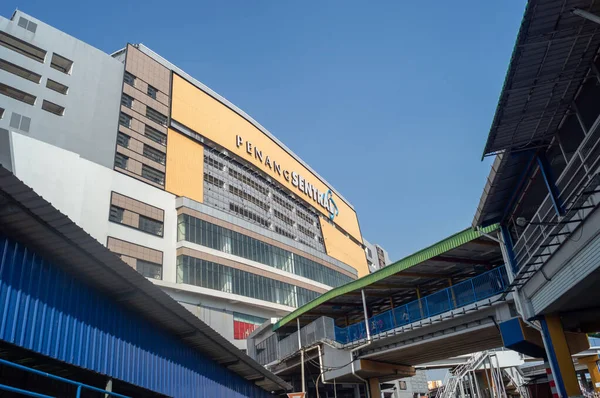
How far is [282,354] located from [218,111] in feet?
117

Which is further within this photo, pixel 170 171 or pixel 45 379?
pixel 170 171

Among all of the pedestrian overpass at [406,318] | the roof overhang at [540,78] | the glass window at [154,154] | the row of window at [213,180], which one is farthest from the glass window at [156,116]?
the roof overhang at [540,78]

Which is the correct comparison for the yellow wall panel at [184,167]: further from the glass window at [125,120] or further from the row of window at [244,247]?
the glass window at [125,120]

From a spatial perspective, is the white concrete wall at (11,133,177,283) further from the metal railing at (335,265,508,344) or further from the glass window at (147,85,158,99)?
the metal railing at (335,265,508,344)

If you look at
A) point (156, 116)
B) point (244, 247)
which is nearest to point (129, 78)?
point (156, 116)

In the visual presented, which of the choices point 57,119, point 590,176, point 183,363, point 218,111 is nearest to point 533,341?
point 590,176

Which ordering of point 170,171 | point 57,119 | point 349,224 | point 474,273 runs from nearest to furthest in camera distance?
1. point 474,273
2. point 57,119
3. point 170,171
4. point 349,224

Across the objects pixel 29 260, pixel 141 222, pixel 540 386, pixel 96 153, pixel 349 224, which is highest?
pixel 349 224

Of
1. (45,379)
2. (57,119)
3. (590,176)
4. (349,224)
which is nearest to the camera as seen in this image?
(590,176)

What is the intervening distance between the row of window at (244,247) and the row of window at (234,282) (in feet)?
6.61

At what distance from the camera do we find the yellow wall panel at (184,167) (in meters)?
47.6

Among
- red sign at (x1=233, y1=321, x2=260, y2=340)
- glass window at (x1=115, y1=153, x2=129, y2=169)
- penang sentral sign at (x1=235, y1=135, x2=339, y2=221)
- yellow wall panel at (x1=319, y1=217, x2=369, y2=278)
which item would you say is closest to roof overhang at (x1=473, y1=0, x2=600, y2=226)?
red sign at (x1=233, y1=321, x2=260, y2=340)

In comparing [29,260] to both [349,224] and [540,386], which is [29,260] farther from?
[349,224]

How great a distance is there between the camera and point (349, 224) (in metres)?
86.8
